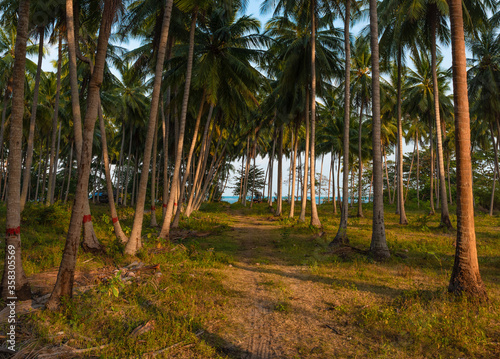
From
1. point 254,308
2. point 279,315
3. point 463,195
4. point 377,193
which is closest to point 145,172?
point 254,308

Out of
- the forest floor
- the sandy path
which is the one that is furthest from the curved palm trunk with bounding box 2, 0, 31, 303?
the sandy path

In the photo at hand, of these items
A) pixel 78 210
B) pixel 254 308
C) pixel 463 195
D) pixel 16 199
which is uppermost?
pixel 463 195

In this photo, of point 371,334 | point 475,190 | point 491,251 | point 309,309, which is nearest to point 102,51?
point 309,309

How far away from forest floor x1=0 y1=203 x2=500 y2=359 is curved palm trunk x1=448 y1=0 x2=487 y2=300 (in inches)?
15.3

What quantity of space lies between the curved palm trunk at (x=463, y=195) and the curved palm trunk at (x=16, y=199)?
310 inches

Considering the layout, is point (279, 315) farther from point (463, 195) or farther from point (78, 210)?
point (463, 195)

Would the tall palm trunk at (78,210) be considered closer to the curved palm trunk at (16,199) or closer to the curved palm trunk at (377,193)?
the curved palm trunk at (16,199)

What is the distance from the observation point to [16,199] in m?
4.96

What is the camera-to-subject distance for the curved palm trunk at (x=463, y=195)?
5.43m

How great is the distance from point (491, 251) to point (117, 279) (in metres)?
11.6

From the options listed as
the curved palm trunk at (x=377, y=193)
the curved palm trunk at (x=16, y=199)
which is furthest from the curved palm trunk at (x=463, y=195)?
the curved palm trunk at (x=16, y=199)

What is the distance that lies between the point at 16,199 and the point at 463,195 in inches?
327

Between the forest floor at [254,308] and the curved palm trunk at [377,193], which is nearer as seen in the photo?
the forest floor at [254,308]

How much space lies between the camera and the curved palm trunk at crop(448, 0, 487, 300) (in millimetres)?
5426
